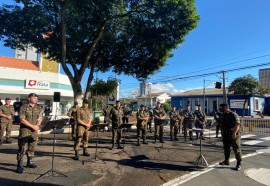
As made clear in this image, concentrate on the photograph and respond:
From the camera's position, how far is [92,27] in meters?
15.3

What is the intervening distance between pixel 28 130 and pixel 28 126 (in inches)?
6.8

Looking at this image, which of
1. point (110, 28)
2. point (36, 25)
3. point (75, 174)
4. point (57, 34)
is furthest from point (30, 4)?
point (75, 174)

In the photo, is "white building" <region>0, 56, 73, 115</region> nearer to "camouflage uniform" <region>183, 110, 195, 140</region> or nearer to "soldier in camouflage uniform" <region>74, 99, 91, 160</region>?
"camouflage uniform" <region>183, 110, 195, 140</region>

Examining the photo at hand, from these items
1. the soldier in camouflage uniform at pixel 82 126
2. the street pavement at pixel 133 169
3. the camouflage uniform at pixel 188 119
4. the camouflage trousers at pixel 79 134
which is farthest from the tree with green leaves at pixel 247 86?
the camouflage trousers at pixel 79 134

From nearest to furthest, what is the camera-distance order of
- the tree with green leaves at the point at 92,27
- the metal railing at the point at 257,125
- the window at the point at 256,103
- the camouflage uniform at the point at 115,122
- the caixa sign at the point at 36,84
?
the camouflage uniform at the point at 115,122 < the tree with green leaves at the point at 92,27 < the metal railing at the point at 257,125 < the caixa sign at the point at 36,84 < the window at the point at 256,103

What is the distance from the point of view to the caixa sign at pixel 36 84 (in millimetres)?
29778

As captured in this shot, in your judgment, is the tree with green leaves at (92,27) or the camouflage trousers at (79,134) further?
→ the tree with green leaves at (92,27)

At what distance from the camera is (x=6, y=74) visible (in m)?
28.0

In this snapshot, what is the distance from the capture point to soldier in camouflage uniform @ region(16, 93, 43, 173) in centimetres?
668

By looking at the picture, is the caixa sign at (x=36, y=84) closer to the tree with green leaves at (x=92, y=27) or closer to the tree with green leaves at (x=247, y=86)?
the tree with green leaves at (x=92, y=27)

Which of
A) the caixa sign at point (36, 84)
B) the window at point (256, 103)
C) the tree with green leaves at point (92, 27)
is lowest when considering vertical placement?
the window at point (256, 103)

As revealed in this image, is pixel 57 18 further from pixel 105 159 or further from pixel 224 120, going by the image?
pixel 224 120

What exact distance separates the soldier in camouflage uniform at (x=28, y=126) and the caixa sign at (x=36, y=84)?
2472 cm

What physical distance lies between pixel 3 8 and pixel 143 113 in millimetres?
10173
